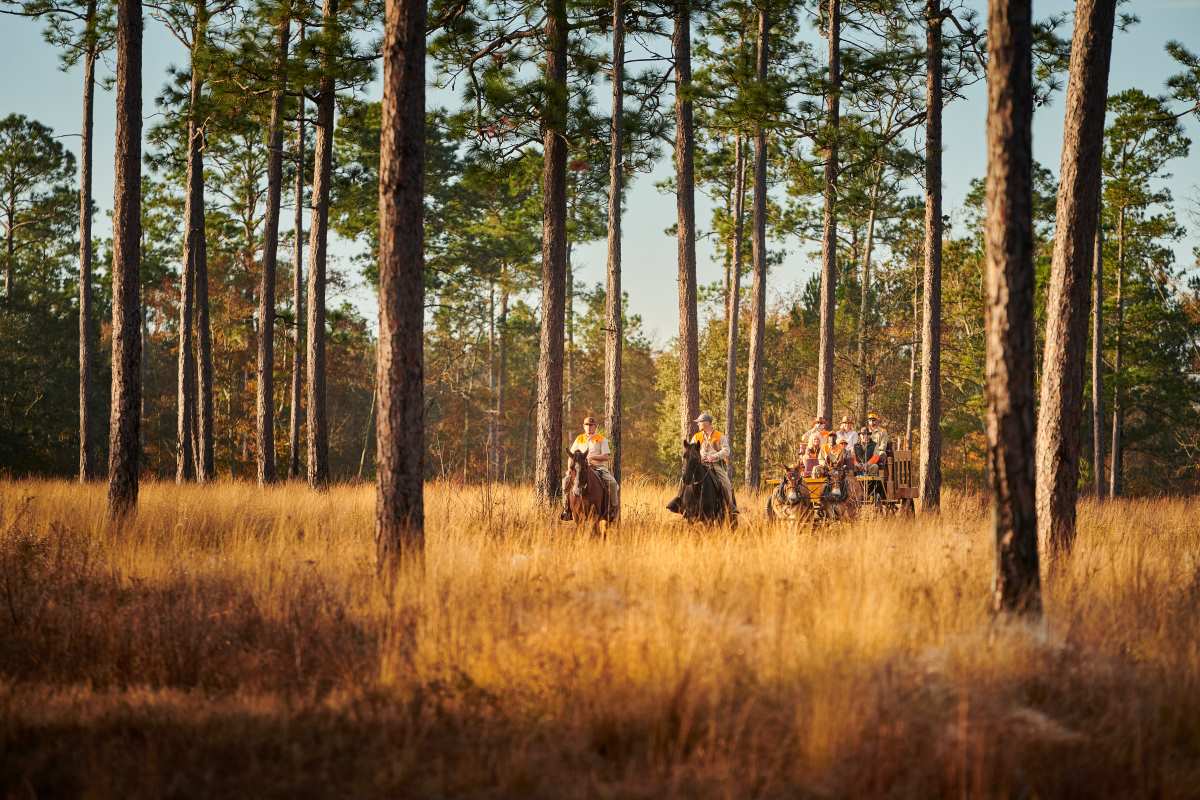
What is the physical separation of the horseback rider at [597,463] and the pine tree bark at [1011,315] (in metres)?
6.96

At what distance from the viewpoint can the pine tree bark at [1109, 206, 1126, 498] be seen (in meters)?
32.5

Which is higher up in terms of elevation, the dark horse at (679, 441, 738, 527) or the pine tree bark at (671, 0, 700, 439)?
the pine tree bark at (671, 0, 700, 439)

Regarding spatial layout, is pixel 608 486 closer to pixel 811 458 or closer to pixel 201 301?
pixel 811 458

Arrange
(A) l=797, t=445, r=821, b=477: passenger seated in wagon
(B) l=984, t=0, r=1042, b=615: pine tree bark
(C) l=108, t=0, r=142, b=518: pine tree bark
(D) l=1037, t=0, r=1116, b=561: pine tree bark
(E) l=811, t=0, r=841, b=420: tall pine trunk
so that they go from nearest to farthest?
(B) l=984, t=0, r=1042, b=615: pine tree bark
(D) l=1037, t=0, r=1116, b=561: pine tree bark
(C) l=108, t=0, r=142, b=518: pine tree bark
(A) l=797, t=445, r=821, b=477: passenger seated in wagon
(E) l=811, t=0, r=841, b=420: tall pine trunk

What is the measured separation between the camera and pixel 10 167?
35750mm

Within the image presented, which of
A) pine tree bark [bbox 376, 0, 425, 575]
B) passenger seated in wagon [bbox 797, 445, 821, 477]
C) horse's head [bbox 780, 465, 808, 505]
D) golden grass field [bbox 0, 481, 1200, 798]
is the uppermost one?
pine tree bark [bbox 376, 0, 425, 575]

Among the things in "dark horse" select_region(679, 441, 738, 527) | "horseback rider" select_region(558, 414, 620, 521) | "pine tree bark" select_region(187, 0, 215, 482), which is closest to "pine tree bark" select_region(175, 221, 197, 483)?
"pine tree bark" select_region(187, 0, 215, 482)

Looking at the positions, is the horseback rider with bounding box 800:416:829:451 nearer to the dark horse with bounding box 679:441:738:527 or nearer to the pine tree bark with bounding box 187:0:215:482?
the dark horse with bounding box 679:441:738:527

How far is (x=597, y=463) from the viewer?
534 inches

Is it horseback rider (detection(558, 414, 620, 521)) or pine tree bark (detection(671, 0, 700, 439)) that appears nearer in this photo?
horseback rider (detection(558, 414, 620, 521))

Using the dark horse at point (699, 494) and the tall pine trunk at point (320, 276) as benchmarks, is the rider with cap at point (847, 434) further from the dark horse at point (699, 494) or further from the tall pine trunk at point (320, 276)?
the tall pine trunk at point (320, 276)

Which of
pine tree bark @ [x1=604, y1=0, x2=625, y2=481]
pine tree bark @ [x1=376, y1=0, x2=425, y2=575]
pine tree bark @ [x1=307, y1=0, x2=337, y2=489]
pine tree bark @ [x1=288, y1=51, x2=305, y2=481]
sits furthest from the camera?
pine tree bark @ [x1=288, y1=51, x2=305, y2=481]

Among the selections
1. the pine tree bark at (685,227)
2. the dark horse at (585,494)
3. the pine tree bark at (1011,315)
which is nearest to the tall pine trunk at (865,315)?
the pine tree bark at (685,227)

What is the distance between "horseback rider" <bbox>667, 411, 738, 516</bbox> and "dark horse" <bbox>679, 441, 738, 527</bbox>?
0.06 metres
